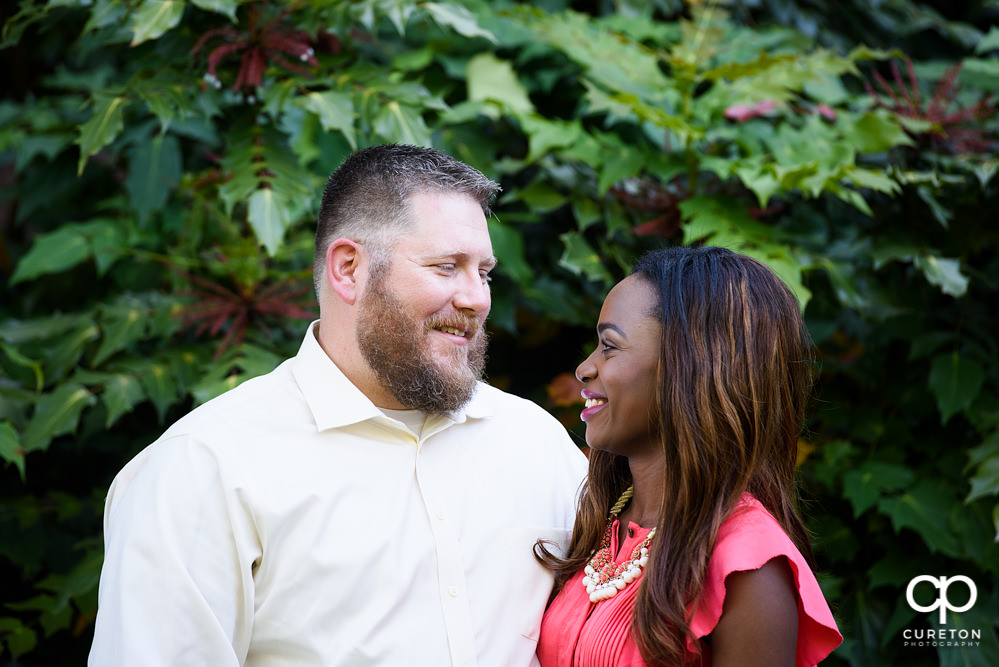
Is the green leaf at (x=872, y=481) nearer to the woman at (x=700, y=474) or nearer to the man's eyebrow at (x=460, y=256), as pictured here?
the woman at (x=700, y=474)

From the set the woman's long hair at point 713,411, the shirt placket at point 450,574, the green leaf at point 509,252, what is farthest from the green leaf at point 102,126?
the woman's long hair at point 713,411

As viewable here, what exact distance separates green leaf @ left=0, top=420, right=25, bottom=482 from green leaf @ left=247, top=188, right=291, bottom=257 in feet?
3.18

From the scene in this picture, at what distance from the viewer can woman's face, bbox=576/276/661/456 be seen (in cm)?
192

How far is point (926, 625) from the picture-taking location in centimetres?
336

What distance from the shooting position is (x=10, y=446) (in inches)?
108

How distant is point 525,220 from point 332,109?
3.20ft

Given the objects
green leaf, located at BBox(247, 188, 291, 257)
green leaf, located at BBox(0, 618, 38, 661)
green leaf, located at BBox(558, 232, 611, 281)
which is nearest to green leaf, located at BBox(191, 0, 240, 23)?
green leaf, located at BBox(247, 188, 291, 257)

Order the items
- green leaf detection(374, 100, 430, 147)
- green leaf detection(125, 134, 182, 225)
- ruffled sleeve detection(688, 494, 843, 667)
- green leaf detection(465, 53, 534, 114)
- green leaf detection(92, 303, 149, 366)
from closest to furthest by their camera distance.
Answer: ruffled sleeve detection(688, 494, 843, 667), green leaf detection(374, 100, 430, 147), green leaf detection(92, 303, 149, 366), green leaf detection(125, 134, 182, 225), green leaf detection(465, 53, 534, 114)

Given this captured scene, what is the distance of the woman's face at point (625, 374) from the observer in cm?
192

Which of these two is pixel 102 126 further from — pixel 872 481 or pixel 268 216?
pixel 872 481

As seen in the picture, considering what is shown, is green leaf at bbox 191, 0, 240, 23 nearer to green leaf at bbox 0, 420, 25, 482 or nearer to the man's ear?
the man's ear

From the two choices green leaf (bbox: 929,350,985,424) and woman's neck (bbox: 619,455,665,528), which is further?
green leaf (bbox: 929,350,985,424)

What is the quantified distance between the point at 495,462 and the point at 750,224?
152 cm

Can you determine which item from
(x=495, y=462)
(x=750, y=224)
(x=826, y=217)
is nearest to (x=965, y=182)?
(x=826, y=217)
